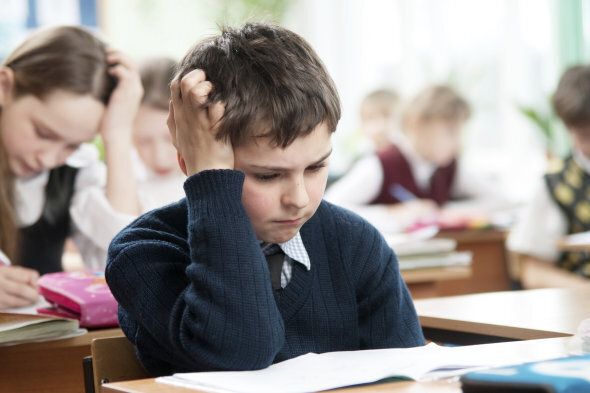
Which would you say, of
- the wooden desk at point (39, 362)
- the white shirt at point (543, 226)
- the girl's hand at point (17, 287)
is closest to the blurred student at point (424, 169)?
the white shirt at point (543, 226)

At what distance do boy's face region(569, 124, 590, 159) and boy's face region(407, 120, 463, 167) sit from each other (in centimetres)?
161

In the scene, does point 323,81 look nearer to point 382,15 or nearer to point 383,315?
point 383,315

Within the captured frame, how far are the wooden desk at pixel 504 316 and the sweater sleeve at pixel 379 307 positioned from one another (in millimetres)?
139

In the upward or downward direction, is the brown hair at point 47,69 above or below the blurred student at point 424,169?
above

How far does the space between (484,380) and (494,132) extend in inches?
232

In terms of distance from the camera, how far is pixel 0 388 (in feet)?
5.84

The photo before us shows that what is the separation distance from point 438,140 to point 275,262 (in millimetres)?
3759

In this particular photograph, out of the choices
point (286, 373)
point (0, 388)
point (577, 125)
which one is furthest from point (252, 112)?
point (577, 125)

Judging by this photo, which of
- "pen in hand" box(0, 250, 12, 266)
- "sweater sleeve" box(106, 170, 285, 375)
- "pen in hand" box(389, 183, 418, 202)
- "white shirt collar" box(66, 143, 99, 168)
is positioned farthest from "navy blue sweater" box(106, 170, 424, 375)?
"pen in hand" box(389, 183, 418, 202)

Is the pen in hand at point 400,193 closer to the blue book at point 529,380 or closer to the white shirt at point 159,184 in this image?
the white shirt at point 159,184

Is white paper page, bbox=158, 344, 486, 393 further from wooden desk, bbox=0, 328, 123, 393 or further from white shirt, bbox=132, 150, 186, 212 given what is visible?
white shirt, bbox=132, 150, 186, 212

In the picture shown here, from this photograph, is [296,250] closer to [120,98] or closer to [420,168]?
[120,98]

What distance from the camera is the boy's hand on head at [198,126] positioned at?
1.35 meters

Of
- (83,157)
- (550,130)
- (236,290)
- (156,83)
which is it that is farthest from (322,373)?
(550,130)
